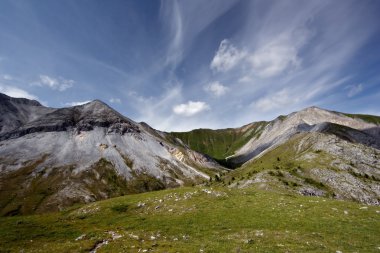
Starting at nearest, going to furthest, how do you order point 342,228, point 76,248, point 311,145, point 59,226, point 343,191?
point 76,248 < point 342,228 < point 59,226 < point 343,191 < point 311,145

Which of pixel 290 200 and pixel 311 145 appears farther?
pixel 311 145

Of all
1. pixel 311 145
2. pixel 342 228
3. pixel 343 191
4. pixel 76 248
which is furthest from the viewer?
pixel 311 145

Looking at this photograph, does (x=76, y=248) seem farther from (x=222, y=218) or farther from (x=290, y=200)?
(x=290, y=200)

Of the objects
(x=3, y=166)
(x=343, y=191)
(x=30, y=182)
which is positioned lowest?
(x=343, y=191)

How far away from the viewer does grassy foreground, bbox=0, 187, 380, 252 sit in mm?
23688

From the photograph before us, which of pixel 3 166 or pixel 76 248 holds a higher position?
pixel 3 166

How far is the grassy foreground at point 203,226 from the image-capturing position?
23.7 m

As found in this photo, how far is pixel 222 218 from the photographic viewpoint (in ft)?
109

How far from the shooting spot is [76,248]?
24.2 m

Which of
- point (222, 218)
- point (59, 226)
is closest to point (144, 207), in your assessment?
point (59, 226)

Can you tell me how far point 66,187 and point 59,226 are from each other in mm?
160876

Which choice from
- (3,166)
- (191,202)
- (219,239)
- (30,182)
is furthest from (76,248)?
(3,166)

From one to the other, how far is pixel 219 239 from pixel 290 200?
18653mm

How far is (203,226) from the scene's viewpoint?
3105 cm
